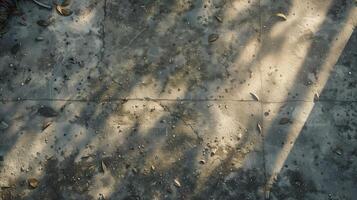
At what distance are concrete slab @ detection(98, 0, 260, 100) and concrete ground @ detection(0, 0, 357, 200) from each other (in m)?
0.01

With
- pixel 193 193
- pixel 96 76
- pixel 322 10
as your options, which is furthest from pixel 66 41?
pixel 322 10

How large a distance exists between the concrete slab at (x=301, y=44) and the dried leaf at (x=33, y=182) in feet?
7.51

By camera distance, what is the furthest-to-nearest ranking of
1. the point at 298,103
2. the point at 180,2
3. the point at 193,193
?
the point at 180,2 → the point at 298,103 → the point at 193,193

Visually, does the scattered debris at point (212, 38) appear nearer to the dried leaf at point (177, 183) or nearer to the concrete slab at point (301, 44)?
the concrete slab at point (301, 44)

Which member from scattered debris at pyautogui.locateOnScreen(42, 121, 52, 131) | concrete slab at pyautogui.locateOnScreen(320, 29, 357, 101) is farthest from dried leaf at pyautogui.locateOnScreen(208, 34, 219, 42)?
scattered debris at pyautogui.locateOnScreen(42, 121, 52, 131)

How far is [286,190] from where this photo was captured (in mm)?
4098

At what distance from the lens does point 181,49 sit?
14.6 ft

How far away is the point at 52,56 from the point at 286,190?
8.54 ft

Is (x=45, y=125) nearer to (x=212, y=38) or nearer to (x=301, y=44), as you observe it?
(x=212, y=38)

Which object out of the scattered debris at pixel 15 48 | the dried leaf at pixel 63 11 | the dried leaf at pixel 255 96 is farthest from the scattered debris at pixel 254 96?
the scattered debris at pixel 15 48

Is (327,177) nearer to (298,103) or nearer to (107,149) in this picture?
(298,103)

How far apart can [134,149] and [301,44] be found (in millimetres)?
2001

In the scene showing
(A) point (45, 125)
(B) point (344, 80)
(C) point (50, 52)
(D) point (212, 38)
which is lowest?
(A) point (45, 125)

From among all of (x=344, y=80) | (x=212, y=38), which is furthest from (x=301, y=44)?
(x=212, y=38)
